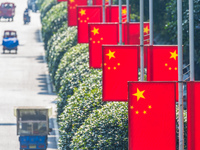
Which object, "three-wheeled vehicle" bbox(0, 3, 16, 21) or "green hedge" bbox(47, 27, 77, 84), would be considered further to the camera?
"three-wheeled vehicle" bbox(0, 3, 16, 21)

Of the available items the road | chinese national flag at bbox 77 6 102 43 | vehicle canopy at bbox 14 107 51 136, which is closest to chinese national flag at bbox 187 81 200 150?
chinese national flag at bbox 77 6 102 43

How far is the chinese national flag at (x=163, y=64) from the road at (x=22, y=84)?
18.3m

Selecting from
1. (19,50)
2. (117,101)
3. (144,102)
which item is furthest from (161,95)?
(19,50)

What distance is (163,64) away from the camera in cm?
2336

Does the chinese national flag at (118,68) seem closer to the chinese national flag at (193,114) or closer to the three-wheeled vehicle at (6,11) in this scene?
the chinese national flag at (193,114)

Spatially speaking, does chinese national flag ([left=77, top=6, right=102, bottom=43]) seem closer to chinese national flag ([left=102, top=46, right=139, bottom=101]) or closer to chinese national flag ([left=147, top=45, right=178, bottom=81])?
chinese national flag ([left=102, top=46, right=139, bottom=101])

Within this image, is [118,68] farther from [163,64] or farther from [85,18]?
[85,18]

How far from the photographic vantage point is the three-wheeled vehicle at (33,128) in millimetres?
38812

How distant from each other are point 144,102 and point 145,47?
A: 655 centimetres

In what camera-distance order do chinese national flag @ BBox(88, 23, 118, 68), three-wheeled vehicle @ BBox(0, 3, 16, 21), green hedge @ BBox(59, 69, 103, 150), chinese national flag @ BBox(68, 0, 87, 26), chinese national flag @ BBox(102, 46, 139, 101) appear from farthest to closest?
three-wheeled vehicle @ BBox(0, 3, 16, 21), chinese national flag @ BBox(68, 0, 87, 26), chinese national flag @ BBox(88, 23, 118, 68), green hedge @ BBox(59, 69, 103, 150), chinese national flag @ BBox(102, 46, 139, 101)

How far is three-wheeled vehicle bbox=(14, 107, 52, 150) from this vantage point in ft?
127

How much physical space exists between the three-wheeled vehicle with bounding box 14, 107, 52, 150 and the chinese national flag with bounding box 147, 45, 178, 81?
15.8 meters

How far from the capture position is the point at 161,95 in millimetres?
18000

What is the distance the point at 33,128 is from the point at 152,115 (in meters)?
21.3
